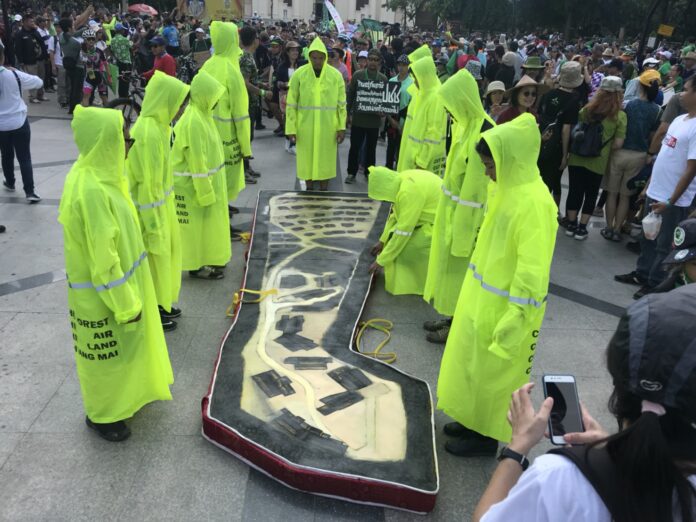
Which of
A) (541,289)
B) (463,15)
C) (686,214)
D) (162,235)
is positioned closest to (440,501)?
(541,289)

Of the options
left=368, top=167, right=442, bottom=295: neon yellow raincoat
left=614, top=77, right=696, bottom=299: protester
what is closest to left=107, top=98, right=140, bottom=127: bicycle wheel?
left=368, top=167, right=442, bottom=295: neon yellow raincoat

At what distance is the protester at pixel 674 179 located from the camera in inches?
197

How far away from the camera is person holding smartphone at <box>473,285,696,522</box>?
1.08 meters

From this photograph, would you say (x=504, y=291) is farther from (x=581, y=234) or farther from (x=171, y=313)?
(x=581, y=234)

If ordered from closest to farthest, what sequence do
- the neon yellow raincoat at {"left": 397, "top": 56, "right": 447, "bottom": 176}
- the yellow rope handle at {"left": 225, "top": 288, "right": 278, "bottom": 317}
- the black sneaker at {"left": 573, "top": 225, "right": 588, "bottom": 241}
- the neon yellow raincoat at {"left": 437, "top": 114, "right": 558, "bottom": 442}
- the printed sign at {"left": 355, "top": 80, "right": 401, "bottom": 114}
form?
the neon yellow raincoat at {"left": 437, "top": 114, "right": 558, "bottom": 442} < the yellow rope handle at {"left": 225, "top": 288, "right": 278, "bottom": 317} < the neon yellow raincoat at {"left": 397, "top": 56, "right": 447, "bottom": 176} < the black sneaker at {"left": 573, "top": 225, "right": 588, "bottom": 241} < the printed sign at {"left": 355, "top": 80, "right": 401, "bottom": 114}

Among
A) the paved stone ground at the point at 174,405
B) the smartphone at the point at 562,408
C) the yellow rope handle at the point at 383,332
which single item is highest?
the smartphone at the point at 562,408

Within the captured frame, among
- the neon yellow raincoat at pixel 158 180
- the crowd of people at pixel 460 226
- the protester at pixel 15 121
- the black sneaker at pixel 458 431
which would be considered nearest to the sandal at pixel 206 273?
the crowd of people at pixel 460 226

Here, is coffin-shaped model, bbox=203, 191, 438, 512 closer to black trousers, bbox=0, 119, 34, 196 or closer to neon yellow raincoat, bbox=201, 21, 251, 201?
neon yellow raincoat, bbox=201, 21, 251, 201

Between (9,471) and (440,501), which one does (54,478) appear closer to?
(9,471)

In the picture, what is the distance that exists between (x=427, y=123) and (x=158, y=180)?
343 centimetres

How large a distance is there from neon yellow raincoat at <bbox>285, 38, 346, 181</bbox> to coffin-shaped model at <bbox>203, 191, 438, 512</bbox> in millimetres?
2613

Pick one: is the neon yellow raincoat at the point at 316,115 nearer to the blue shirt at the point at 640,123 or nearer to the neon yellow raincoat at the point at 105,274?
the blue shirt at the point at 640,123

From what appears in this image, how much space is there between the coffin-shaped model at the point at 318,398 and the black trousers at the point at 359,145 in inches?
138

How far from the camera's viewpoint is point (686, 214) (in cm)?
526
